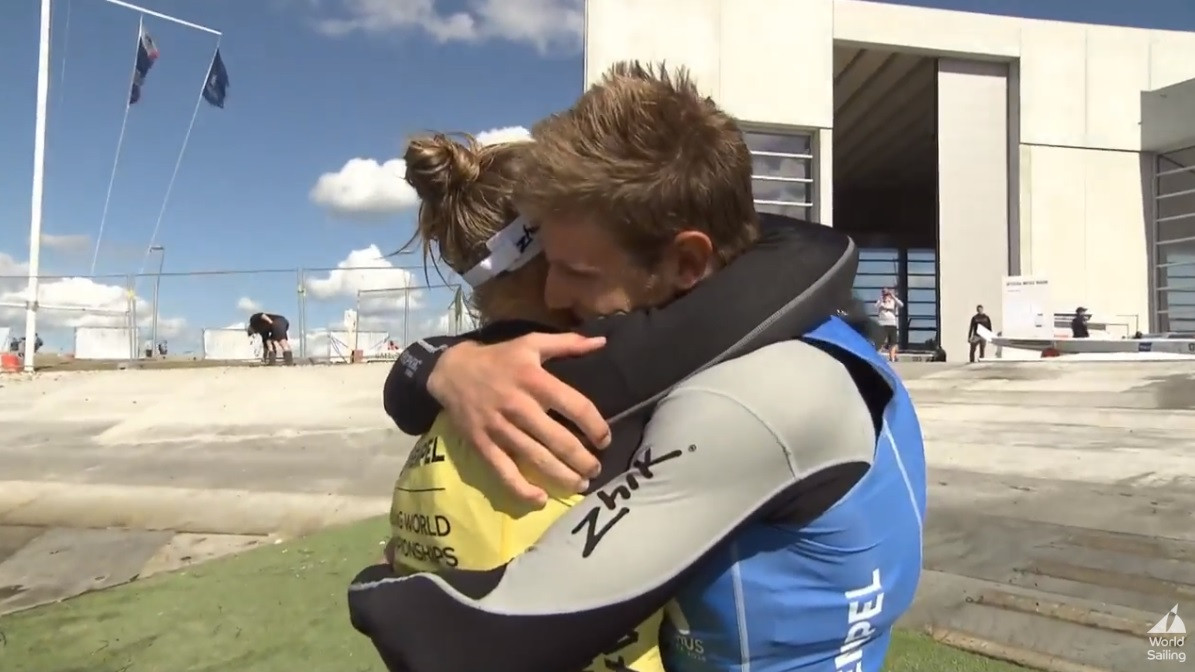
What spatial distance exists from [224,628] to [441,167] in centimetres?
310

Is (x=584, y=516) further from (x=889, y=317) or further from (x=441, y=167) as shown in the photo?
(x=889, y=317)

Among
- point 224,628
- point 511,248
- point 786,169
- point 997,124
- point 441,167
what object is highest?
point 997,124

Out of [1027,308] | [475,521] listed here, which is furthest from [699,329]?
[1027,308]

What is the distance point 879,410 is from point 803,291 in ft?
0.73

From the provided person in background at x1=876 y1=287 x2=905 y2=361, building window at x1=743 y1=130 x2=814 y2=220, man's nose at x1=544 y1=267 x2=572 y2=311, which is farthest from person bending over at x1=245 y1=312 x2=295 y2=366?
man's nose at x1=544 y1=267 x2=572 y2=311

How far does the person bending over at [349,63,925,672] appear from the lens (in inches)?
41.4

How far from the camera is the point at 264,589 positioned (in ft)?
14.7

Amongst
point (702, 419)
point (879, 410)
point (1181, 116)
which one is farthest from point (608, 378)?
point (1181, 116)

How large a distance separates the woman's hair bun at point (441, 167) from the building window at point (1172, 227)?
25.6 metres

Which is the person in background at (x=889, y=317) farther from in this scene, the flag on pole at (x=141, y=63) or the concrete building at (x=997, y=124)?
the flag on pole at (x=141, y=63)

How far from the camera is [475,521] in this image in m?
1.18

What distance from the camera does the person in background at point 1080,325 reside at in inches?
780

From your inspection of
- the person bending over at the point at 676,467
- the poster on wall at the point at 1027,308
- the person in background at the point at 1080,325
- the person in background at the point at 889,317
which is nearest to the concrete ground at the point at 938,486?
the person bending over at the point at 676,467

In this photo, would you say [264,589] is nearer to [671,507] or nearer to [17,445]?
[671,507]
